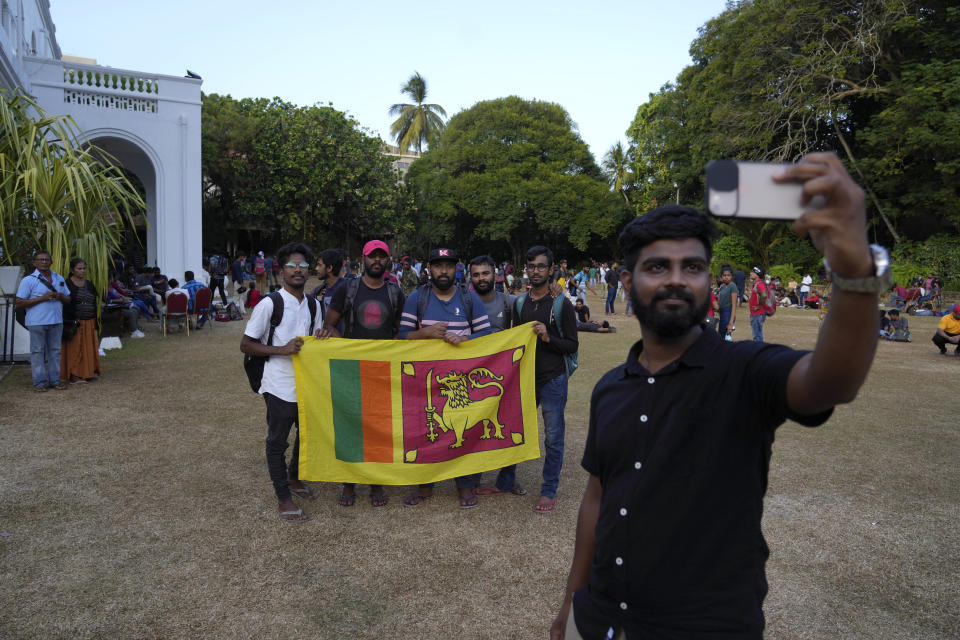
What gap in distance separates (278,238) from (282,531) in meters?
33.0

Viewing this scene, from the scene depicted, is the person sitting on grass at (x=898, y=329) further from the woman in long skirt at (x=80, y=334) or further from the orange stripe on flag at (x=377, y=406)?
the woman in long skirt at (x=80, y=334)

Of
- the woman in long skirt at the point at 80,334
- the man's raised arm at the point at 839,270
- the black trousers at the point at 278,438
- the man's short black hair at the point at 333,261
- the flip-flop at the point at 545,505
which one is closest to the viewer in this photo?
the man's raised arm at the point at 839,270

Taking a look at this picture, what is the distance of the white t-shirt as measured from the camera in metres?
4.79

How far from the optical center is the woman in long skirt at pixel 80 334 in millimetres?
9336

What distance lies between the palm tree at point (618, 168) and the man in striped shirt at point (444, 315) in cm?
→ 4036

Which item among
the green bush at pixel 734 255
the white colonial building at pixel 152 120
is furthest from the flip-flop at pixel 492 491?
the green bush at pixel 734 255

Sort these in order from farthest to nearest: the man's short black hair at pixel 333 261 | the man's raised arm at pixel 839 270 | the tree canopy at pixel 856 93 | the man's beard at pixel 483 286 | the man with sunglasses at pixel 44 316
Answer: the tree canopy at pixel 856 93 → the man with sunglasses at pixel 44 316 → the man's short black hair at pixel 333 261 → the man's beard at pixel 483 286 → the man's raised arm at pixel 839 270

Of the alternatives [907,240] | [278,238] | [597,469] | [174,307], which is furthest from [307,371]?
[278,238]

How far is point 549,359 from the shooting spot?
5242 mm

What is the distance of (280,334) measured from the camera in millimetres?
4902

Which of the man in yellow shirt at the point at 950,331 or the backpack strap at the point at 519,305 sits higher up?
the backpack strap at the point at 519,305

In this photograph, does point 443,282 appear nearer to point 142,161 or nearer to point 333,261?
point 333,261

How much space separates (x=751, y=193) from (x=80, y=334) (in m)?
10.6

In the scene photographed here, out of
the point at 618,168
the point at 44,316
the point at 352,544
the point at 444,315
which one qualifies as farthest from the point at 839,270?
the point at 618,168
